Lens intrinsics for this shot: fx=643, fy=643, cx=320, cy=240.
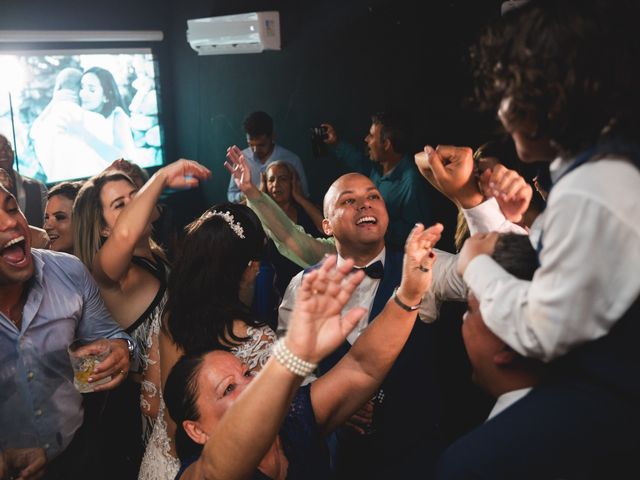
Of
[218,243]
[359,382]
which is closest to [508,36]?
[359,382]

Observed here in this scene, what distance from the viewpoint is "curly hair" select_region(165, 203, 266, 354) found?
6.36ft

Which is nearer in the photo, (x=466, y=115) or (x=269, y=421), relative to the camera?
(x=269, y=421)

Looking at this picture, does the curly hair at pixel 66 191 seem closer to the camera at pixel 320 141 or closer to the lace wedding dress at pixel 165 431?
the lace wedding dress at pixel 165 431

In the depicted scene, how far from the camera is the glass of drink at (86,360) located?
72.9 inches

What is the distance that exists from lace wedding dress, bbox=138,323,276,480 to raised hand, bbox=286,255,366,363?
0.79m

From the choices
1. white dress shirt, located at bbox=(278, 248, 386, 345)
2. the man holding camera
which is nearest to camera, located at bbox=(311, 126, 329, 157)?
the man holding camera

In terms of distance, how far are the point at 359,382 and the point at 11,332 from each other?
111 cm

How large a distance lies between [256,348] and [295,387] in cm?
83

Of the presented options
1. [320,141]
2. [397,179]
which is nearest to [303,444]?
[397,179]

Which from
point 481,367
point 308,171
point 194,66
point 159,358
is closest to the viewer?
point 481,367

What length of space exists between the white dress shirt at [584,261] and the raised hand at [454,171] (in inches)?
32.4

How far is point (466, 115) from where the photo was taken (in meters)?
4.52

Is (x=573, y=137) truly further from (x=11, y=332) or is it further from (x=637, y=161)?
(x=11, y=332)

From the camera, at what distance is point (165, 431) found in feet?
6.54
